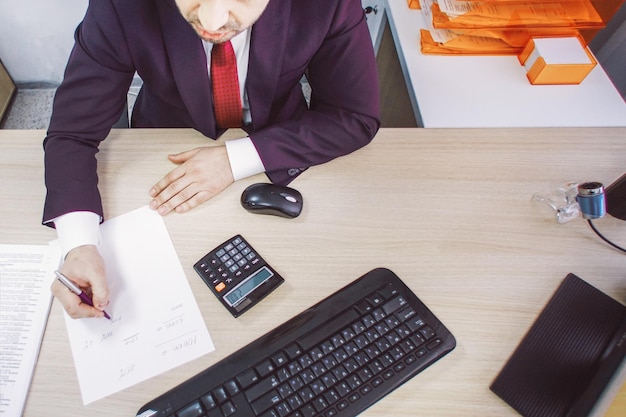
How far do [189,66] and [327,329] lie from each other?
1.80 feet

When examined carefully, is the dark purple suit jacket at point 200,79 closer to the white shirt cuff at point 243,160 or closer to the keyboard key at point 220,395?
the white shirt cuff at point 243,160

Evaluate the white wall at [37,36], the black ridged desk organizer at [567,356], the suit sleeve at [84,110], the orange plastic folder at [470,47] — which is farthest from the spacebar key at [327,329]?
the white wall at [37,36]

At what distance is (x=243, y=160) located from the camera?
0.87 metres

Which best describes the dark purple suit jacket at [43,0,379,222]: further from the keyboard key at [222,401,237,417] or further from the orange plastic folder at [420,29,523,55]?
the keyboard key at [222,401,237,417]

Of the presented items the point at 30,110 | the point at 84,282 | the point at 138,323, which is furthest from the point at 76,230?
the point at 30,110

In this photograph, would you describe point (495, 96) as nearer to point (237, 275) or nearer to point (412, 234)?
point (412, 234)

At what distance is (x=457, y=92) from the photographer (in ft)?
3.47

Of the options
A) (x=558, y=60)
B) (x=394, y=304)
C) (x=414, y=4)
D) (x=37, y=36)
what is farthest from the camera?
(x=37, y=36)

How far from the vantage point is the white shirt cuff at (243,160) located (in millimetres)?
869

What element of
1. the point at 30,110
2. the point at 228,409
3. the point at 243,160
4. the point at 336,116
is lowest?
the point at 30,110

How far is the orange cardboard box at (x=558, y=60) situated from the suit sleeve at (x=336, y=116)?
421 mm

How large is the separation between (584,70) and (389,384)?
2.85 feet

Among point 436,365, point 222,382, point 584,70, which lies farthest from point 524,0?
point 222,382

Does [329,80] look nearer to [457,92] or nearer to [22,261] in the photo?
[457,92]
